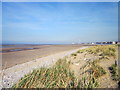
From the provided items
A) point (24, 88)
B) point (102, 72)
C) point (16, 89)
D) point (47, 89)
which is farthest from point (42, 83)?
point (102, 72)

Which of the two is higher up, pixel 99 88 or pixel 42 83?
pixel 42 83

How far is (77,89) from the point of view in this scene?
240cm

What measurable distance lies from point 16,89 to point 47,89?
79cm

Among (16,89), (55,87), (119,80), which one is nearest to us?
(16,89)

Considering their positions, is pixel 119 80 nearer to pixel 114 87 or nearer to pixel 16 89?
pixel 114 87

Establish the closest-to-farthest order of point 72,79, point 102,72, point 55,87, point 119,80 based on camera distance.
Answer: point 55,87, point 119,80, point 72,79, point 102,72

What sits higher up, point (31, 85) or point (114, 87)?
point (31, 85)

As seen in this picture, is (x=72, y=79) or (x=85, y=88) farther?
(x=72, y=79)

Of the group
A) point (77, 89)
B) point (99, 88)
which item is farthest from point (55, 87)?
point (99, 88)

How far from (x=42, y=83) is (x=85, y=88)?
1194 millimetres

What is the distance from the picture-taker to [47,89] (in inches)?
90.3

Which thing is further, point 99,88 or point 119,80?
point 119,80

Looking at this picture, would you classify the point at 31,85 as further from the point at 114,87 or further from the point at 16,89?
the point at 114,87

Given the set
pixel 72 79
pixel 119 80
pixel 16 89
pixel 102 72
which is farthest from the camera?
pixel 102 72
